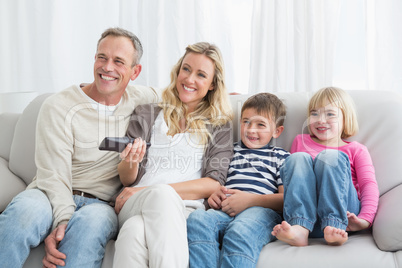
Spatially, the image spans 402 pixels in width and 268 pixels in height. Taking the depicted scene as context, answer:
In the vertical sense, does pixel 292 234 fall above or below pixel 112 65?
below

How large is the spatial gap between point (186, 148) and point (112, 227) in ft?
1.51

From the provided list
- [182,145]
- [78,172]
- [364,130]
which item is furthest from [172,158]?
[364,130]

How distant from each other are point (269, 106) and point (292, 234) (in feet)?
2.02

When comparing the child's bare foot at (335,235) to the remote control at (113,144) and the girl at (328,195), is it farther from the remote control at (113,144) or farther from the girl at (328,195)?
the remote control at (113,144)

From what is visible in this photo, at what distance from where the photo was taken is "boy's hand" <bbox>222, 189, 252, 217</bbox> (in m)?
1.51

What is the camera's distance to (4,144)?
1.96 metres

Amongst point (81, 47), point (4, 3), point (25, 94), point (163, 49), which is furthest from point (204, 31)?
point (4, 3)

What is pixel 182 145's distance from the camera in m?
1.68

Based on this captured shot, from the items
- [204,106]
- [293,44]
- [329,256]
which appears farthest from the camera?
[293,44]

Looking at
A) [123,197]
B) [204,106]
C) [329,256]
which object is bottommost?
[329,256]

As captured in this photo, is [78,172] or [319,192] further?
[78,172]

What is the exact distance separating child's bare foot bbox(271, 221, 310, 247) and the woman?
0.99ft

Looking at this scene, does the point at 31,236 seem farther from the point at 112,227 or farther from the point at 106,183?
the point at 106,183

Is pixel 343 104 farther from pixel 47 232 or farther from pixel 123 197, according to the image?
pixel 47 232
